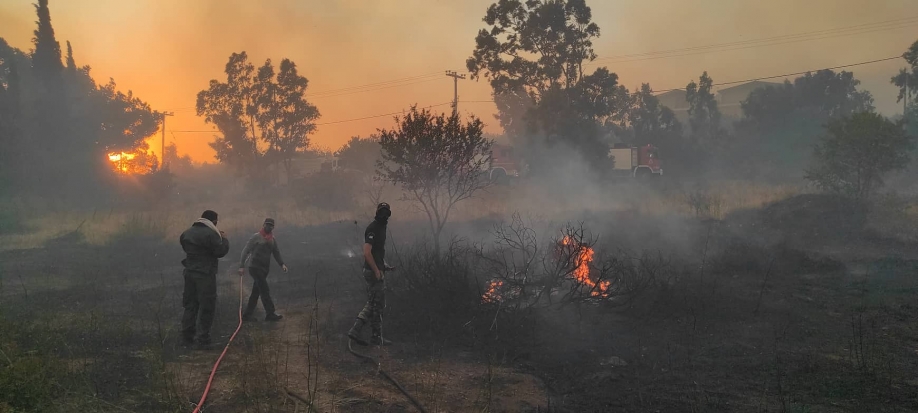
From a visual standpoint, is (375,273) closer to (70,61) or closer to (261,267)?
(261,267)

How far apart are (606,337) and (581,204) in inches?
764

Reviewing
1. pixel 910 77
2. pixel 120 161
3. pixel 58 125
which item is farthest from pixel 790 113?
pixel 58 125

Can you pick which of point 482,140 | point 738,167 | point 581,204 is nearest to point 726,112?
point 738,167

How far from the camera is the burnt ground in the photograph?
4.99m

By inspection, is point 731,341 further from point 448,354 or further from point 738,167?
point 738,167

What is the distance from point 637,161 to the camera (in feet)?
120

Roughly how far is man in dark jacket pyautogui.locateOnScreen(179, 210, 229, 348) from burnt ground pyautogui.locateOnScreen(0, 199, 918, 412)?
323mm

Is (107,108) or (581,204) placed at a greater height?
(107,108)

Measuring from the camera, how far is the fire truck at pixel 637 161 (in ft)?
120

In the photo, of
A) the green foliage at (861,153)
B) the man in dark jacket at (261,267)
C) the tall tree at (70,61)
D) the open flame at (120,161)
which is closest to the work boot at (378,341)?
the man in dark jacket at (261,267)

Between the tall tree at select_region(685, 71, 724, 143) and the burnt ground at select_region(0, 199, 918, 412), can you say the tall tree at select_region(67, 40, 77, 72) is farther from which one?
the tall tree at select_region(685, 71, 724, 143)

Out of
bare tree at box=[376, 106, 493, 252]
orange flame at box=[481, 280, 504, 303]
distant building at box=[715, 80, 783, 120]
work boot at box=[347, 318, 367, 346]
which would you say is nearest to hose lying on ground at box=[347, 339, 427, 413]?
work boot at box=[347, 318, 367, 346]

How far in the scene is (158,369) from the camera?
577cm

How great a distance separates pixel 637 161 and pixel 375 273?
109 feet
